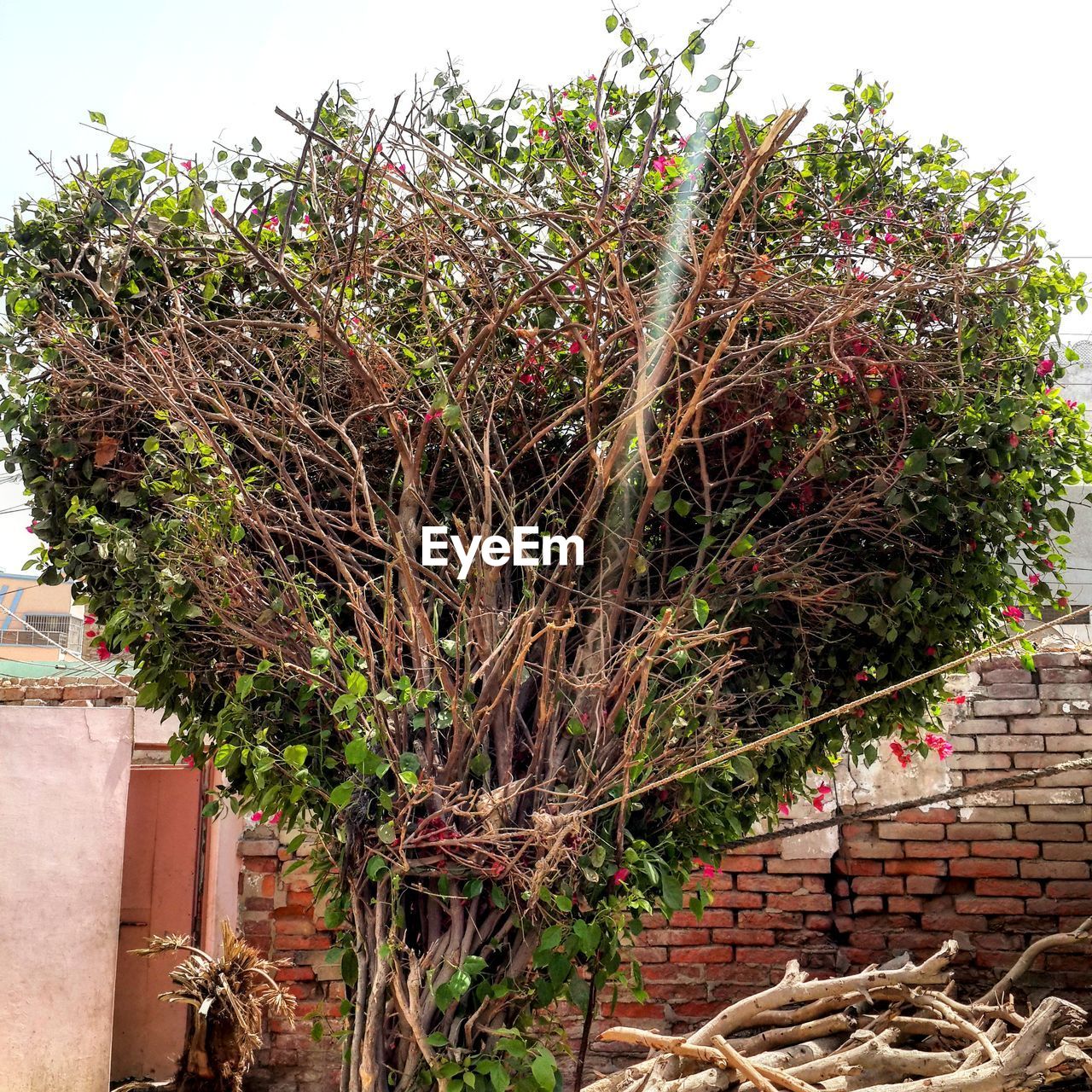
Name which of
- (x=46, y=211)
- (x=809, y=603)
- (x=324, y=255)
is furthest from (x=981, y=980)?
(x=46, y=211)

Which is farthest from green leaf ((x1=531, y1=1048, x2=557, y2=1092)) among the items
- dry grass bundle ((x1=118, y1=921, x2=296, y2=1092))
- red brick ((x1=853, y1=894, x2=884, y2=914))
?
red brick ((x1=853, y1=894, x2=884, y2=914))

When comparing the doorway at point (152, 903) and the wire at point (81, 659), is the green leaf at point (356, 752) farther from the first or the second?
the doorway at point (152, 903)

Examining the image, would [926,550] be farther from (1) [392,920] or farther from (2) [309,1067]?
(2) [309,1067]

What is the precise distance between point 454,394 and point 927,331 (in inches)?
60.9

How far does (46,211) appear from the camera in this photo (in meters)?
3.66

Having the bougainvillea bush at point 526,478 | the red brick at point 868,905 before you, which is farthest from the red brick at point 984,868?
the bougainvillea bush at point 526,478

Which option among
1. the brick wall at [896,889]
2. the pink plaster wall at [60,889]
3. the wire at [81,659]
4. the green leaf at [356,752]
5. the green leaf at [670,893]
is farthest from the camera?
the wire at [81,659]

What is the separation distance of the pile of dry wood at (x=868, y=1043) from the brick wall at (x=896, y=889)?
827 mm

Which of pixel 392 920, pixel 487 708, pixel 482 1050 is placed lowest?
pixel 482 1050

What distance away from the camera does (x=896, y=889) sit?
575 centimetres

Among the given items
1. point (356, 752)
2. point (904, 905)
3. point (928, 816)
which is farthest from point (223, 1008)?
point (928, 816)

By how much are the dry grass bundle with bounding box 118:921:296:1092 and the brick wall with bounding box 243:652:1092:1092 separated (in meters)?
0.36

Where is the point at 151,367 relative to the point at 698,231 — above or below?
below

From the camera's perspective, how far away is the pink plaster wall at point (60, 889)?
207 inches
